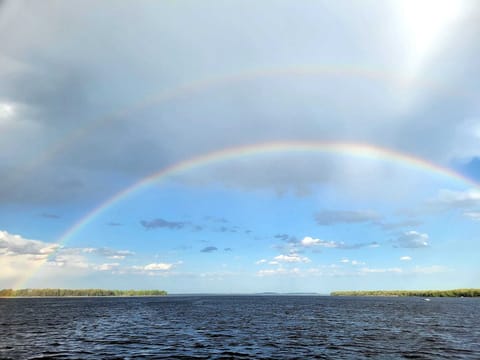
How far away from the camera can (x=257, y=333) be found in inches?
2157

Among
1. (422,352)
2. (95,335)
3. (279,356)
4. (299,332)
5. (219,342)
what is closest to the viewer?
(279,356)

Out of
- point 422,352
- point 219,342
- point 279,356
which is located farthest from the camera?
point 219,342

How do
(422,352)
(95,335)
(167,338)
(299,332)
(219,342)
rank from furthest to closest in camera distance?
(299,332)
(95,335)
(167,338)
(219,342)
(422,352)

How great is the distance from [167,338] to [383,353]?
88.1ft

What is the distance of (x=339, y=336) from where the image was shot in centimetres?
5178

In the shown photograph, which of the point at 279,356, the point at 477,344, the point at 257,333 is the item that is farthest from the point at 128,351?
the point at 477,344

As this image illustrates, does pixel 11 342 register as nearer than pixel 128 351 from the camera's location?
No

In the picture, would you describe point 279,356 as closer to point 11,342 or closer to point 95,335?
point 95,335

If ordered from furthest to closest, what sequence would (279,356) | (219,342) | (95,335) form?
(95,335) < (219,342) < (279,356)

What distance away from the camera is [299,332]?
184 feet

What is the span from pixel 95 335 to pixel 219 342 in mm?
19728

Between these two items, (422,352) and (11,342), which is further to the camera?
(11,342)

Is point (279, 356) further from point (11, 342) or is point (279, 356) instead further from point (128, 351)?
point (11, 342)

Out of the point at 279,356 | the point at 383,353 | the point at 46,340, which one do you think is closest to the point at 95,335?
the point at 46,340
